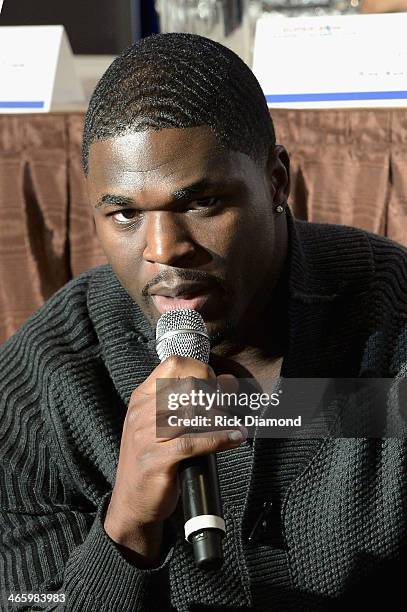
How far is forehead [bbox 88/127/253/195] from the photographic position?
3.12 ft

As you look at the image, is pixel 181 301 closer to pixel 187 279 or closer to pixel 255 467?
pixel 187 279

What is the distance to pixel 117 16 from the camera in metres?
2.21

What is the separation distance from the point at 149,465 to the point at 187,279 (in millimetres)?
206

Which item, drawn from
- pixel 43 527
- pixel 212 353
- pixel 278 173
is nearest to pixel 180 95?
pixel 278 173

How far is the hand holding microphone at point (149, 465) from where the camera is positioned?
2.49 ft

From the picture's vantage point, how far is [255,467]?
1094 millimetres

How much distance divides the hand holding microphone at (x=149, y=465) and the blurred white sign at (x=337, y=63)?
0.85 meters

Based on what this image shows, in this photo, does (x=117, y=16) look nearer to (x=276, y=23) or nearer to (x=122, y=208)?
(x=276, y=23)

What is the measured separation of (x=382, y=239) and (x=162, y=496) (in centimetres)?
55

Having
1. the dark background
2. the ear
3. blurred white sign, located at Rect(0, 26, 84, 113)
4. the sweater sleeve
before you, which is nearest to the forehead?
the ear

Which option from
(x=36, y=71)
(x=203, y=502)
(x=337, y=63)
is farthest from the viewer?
(x=36, y=71)

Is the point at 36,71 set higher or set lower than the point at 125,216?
lower

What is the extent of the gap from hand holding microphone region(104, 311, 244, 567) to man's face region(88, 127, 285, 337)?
0.13 metres

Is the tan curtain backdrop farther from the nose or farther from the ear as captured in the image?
the nose
